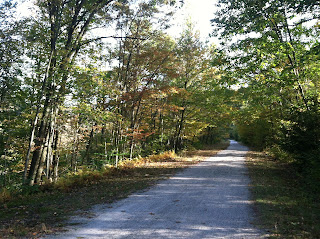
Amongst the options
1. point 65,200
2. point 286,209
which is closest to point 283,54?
point 286,209

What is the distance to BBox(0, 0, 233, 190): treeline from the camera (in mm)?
8945

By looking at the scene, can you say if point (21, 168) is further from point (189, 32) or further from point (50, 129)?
point (189, 32)

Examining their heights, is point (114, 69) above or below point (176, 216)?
above

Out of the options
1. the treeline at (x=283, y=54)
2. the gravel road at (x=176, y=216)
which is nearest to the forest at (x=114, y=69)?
the treeline at (x=283, y=54)

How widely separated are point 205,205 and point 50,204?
4068 millimetres

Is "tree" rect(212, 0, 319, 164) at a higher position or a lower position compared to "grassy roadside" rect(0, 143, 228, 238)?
higher

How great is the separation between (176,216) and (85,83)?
6405mm

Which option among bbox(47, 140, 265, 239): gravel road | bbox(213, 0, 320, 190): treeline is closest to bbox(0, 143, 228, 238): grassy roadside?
bbox(47, 140, 265, 239): gravel road

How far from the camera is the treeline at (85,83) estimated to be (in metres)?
8.95

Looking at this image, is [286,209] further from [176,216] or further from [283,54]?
[283,54]

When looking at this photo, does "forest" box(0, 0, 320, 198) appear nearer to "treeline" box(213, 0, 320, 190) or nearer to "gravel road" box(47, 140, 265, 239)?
"treeline" box(213, 0, 320, 190)

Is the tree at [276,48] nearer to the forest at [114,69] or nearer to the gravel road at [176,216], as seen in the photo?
the forest at [114,69]

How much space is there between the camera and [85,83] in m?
9.05

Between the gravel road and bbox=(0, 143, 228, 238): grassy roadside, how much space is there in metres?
0.49
